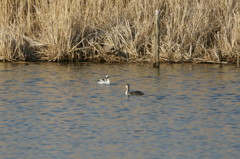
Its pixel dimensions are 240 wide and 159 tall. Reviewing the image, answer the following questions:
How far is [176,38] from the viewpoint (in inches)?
880

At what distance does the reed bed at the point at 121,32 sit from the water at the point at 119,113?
1.13 m

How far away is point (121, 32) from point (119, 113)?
9.33m

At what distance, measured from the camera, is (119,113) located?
13477 millimetres

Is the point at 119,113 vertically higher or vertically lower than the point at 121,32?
lower

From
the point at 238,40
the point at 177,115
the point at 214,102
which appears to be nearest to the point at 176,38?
the point at 238,40

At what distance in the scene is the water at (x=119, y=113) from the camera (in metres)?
10.3

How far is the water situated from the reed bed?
1131 mm

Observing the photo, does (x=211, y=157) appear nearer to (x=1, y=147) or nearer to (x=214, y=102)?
(x=1, y=147)

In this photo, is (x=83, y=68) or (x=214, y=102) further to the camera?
(x=83, y=68)

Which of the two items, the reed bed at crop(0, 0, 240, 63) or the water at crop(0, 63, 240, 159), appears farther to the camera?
the reed bed at crop(0, 0, 240, 63)

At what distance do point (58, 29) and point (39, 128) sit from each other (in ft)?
34.1

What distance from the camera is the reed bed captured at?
2195 centimetres

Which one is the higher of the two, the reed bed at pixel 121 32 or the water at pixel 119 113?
the reed bed at pixel 121 32

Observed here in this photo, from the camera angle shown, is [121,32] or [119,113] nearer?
[119,113]
